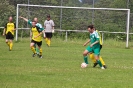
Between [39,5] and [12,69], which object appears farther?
[39,5]

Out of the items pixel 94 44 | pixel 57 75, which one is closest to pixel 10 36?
pixel 94 44

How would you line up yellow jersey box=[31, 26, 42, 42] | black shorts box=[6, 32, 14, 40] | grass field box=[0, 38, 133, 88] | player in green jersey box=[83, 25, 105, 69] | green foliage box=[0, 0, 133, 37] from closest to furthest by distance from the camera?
grass field box=[0, 38, 133, 88] → player in green jersey box=[83, 25, 105, 69] → yellow jersey box=[31, 26, 42, 42] → black shorts box=[6, 32, 14, 40] → green foliage box=[0, 0, 133, 37]

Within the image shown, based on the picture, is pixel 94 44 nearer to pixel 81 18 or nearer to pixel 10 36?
pixel 10 36

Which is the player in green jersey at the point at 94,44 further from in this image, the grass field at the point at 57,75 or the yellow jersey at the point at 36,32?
the yellow jersey at the point at 36,32

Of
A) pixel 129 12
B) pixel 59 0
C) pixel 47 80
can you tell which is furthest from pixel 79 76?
pixel 59 0

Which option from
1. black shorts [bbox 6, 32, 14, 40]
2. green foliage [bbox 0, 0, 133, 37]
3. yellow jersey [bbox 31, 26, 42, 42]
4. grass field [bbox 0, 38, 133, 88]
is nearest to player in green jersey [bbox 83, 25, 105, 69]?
grass field [bbox 0, 38, 133, 88]

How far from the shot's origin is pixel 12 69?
59.3ft

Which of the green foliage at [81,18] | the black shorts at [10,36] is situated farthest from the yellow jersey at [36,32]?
the green foliage at [81,18]

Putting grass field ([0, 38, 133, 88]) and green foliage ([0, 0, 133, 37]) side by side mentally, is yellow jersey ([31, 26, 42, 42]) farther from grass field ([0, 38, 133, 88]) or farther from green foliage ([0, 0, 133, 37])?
green foliage ([0, 0, 133, 37])

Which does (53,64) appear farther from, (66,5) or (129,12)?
(66,5)

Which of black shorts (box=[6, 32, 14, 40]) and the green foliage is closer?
black shorts (box=[6, 32, 14, 40])

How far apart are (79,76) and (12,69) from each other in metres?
2.93

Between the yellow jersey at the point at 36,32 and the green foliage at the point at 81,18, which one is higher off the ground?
the green foliage at the point at 81,18

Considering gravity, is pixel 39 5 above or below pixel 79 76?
above
